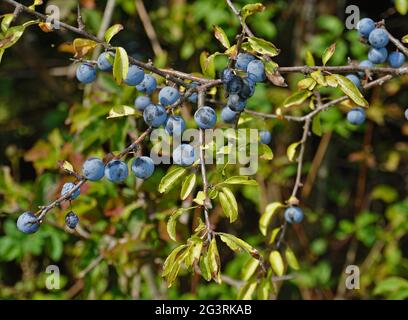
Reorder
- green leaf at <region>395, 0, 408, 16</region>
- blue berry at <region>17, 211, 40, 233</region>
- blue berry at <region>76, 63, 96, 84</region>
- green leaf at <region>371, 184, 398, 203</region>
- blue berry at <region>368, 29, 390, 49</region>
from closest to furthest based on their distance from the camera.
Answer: blue berry at <region>17, 211, 40, 233</region> → blue berry at <region>76, 63, 96, 84</region> → blue berry at <region>368, 29, 390, 49</region> → green leaf at <region>395, 0, 408, 16</region> → green leaf at <region>371, 184, 398, 203</region>

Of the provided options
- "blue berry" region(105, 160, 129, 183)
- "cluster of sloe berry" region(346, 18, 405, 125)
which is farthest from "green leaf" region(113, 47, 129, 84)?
"cluster of sloe berry" region(346, 18, 405, 125)

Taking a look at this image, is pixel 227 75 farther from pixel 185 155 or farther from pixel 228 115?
pixel 228 115

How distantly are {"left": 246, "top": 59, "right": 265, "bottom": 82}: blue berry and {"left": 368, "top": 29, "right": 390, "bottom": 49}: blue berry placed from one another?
1.39ft

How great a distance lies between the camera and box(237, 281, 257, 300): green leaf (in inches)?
68.1

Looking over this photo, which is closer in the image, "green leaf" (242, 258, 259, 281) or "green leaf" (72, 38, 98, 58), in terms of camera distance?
"green leaf" (72, 38, 98, 58)

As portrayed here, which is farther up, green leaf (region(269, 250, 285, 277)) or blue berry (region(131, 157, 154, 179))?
blue berry (region(131, 157, 154, 179))

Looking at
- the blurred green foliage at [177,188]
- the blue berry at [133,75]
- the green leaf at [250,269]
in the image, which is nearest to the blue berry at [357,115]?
the blurred green foliage at [177,188]

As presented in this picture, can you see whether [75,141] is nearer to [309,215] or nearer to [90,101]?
[90,101]

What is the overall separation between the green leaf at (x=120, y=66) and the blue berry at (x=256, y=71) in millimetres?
269

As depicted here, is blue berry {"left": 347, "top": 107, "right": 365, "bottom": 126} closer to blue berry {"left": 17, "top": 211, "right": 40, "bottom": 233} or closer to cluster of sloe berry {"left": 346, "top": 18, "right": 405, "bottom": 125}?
cluster of sloe berry {"left": 346, "top": 18, "right": 405, "bottom": 125}

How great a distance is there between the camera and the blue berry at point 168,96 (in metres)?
1.33

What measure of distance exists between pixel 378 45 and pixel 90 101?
107cm

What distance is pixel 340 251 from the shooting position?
3170mm
